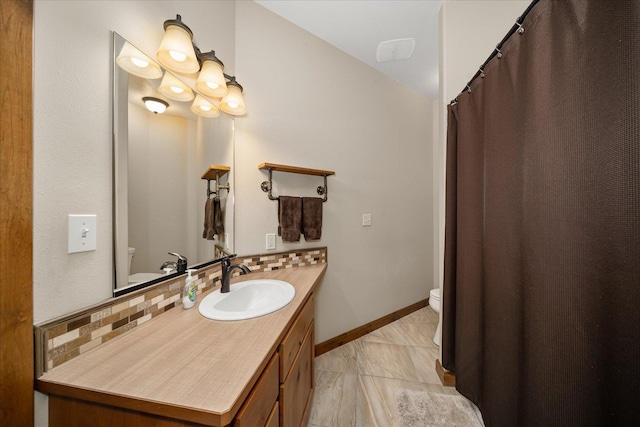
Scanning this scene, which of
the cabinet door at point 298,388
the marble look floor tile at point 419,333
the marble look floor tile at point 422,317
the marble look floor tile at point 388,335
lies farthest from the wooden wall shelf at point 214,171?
the marble look floor tile at point 422,317

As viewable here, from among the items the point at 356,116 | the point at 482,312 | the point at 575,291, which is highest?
the point at 356,116

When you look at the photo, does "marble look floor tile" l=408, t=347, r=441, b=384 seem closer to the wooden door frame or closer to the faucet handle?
the faucet handle

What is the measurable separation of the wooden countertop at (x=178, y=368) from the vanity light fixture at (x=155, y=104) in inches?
36.7

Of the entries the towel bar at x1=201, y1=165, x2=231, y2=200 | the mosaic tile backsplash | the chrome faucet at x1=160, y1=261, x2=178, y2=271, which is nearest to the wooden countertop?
the mosaic tile backsplash

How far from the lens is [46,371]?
23.3 inches

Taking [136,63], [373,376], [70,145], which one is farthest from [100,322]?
[373,376]

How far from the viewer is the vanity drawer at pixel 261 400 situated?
1.80 feet

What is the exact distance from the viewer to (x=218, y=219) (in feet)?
4.57

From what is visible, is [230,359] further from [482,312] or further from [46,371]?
[482,312]

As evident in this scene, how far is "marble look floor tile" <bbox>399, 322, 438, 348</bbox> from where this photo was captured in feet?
6.64

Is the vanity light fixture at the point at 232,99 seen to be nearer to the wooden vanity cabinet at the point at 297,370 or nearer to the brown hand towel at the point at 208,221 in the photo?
the brown hand towel at the point at 208,221

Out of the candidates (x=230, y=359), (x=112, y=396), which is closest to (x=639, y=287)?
(x=230, y=359)

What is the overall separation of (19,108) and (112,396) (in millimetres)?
774

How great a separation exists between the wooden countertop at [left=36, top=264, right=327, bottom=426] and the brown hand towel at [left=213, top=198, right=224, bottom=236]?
23.4 inches
